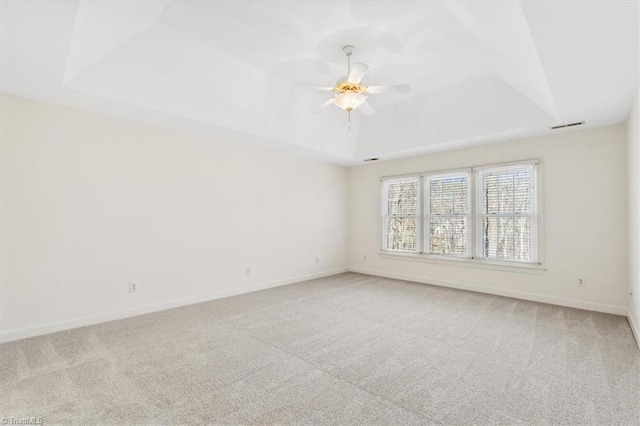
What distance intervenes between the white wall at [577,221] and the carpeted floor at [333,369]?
0.45 metres

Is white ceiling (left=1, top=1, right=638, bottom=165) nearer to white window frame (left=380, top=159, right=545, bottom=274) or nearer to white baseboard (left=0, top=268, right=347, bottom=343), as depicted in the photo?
white window frame (left=380, top=159, right=545, bottom=274)

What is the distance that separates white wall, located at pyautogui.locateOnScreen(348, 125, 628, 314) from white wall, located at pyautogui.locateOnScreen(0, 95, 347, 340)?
3672mm

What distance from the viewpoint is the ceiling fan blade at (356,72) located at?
291 centimetres

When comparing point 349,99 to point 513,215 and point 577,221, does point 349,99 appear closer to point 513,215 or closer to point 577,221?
point 513,215

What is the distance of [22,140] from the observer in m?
3.24

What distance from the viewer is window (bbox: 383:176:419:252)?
610cm

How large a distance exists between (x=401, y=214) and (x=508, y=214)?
1931 mm

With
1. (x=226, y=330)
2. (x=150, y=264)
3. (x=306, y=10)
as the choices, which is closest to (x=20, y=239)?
(x=150, y=264)

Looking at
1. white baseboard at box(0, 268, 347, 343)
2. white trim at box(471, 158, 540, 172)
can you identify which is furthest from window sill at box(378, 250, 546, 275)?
white baseboard at box(0, 268, 347, 343)

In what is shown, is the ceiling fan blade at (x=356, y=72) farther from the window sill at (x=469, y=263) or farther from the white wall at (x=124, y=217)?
the window sill at (x=469, y=263)

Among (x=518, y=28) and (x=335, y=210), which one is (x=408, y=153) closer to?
(x=335, y=210)

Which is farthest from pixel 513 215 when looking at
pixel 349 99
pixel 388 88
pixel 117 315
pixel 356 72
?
pixel 117 315

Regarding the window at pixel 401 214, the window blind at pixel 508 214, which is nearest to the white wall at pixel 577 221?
the window blind at pixel 508 214

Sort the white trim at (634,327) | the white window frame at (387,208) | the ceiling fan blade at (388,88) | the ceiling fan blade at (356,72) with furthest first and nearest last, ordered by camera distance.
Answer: the white window frame at (387,208) < the ceiling fan blade at (388,88) < the white trim at (634,327) < the ceiling fan blade at (356,72)
